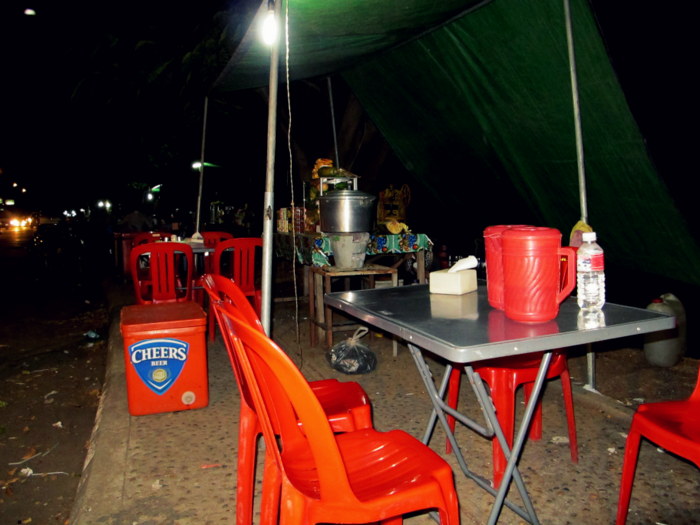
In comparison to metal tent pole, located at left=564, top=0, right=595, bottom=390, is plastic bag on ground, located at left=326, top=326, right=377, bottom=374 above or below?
below

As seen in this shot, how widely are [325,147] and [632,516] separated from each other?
771cm

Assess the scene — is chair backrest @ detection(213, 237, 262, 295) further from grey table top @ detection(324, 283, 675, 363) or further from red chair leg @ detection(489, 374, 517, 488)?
red chair leg @ detection(489, 374, 517, 488)

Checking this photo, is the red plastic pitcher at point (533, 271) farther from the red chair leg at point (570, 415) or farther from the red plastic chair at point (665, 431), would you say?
the red chair leg at point (570, 415)

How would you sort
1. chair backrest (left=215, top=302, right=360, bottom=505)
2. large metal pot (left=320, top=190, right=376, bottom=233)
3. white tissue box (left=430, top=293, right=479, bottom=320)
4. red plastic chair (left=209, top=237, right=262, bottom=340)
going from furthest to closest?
1. red plastic chair (left=209, top=237, right=262, bottom=340)
2. large metal pot (left=320, top=190, right=376, bottom=233)
3. white tissue box (left=430, top=293, right=479, bottom=320)
4. chair backrest (left=215, top=302, right=360, bottom=505)

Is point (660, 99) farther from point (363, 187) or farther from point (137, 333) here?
point (363, 187)

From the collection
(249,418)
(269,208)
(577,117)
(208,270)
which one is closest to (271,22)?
(269,208)

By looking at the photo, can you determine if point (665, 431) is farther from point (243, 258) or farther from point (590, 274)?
point (243, 258)

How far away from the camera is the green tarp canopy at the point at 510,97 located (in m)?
4.07

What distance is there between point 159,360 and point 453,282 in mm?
2350

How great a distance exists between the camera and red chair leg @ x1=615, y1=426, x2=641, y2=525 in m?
2.21

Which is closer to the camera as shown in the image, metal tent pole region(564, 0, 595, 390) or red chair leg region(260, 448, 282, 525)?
red chair leg region(260, 448, 282, 525)

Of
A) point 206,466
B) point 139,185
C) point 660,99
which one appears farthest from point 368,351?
point 139,185

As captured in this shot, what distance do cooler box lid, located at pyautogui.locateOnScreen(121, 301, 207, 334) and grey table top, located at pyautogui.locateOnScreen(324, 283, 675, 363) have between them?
1718mm

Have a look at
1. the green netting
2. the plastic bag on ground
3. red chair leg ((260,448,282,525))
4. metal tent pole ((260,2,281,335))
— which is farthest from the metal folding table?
the green netting
